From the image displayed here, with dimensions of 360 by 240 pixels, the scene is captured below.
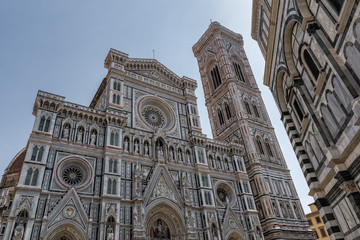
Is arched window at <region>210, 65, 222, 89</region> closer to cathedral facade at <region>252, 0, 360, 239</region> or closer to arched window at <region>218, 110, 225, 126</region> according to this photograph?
arched window at <region>218, 110, 225, 126</region>

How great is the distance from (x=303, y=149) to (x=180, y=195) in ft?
37.7

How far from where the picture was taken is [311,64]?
421 inches

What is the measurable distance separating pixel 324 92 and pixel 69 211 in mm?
15911

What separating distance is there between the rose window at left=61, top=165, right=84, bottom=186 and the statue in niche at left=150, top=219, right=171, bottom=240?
22.0 feet

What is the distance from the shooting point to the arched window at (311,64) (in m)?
10.4

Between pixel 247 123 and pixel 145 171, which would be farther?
pixel 247 123

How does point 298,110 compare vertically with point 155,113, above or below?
below

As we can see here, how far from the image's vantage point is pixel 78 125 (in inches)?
784

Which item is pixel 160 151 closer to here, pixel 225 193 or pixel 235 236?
pixel 225 193

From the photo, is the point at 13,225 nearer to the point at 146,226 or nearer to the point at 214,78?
the point at 146,226

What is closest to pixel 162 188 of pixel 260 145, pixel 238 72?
pixel 260 145

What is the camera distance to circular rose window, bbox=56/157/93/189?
57.0 ft

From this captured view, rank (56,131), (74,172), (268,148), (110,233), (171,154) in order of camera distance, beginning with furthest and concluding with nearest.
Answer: (268,148) < (171,154) < (56,131) < (74,172) < (110,233)

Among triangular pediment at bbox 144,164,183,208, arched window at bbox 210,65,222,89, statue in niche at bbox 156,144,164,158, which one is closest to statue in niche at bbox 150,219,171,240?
triangular pediment at bbox 144,164,183,208
